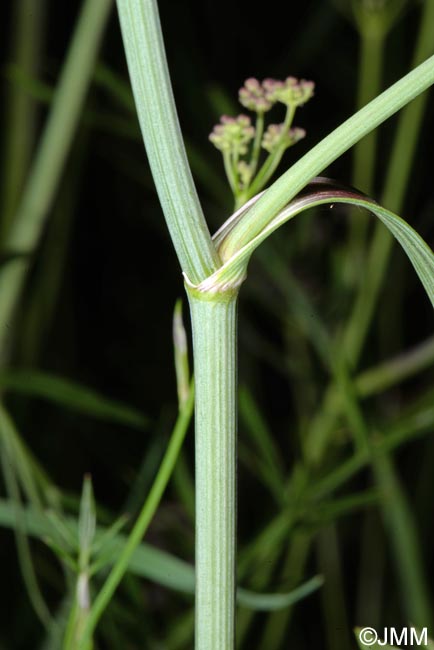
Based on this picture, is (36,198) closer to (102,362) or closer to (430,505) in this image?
(102,362)

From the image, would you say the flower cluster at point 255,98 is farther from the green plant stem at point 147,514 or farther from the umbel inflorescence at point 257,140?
the green plant stem at point 147,514

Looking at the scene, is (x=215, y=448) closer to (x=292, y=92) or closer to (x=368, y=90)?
(x=292, y=92)

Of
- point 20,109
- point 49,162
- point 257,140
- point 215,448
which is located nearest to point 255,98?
point 257,140

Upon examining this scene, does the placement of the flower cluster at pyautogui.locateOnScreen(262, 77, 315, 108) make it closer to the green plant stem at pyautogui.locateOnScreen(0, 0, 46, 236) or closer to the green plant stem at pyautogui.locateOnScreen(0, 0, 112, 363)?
the green plant stem at pyautogui.locateOnScreen(0, 0, 112, 363)

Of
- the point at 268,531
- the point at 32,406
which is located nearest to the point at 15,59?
the point at 32,406

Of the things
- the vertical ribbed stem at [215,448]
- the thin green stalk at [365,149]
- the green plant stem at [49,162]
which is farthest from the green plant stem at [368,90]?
the vertical ribbed stem at [215,448]

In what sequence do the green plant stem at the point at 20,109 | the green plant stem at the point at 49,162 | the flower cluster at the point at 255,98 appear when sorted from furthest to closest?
the green plant stem at the point at 20,109 < the green plant stem at the point at 49,162 < the flower cluster at the point at 255,98
